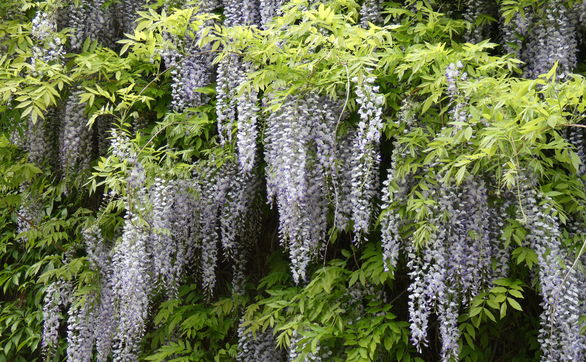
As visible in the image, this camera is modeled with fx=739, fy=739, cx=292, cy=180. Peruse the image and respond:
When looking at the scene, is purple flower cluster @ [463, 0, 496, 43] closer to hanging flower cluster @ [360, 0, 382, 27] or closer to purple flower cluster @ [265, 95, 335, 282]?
hanging flower cluster @ [360, 0, 382, 27]

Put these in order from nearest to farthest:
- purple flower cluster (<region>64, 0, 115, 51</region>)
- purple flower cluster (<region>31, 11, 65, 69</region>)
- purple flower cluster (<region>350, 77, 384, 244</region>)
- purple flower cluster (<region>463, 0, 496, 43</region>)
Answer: purple flower cluster (<region>350, 77, 384, 244</region>), purple flower cluster (<region>463, 0, 496, 43</region>), purple flower cluster (<region>31, 11, 65, 69</region>), purple flower cluster (<region>64, 0, 115, 51</region>)

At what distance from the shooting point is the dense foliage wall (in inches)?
140

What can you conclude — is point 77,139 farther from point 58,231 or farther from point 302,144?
point 302,144

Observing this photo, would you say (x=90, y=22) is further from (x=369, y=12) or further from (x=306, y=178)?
(x=306, y=178)

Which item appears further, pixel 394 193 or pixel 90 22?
pixel 90 22

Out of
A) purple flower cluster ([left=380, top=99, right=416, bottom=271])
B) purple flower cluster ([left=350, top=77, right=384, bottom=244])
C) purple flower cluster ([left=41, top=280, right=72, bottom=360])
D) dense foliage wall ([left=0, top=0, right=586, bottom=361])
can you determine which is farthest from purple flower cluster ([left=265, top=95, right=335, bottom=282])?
purple flower cluster ([left=41, top=280, right=72, bottom=360])

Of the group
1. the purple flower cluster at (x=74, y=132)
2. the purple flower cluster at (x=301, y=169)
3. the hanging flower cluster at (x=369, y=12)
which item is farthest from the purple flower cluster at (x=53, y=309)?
the hanging flower cluster at (x=369, y=12)

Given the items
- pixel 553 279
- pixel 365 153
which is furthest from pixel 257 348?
pixel 553 279

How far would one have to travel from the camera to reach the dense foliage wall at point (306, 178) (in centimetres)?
356

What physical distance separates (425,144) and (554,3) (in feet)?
3.72

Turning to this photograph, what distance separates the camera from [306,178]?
4.00 meters

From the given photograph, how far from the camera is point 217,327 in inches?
182

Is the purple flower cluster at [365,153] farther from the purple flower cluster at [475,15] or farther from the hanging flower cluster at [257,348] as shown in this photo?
the hanging flower cluster at [257,348]

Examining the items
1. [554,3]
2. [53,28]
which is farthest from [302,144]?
[53,28]
